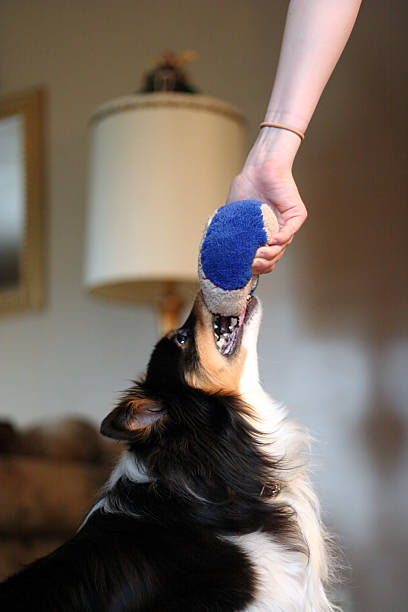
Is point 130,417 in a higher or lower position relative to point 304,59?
lower

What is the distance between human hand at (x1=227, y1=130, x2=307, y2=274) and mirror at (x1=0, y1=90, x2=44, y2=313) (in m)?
3.06

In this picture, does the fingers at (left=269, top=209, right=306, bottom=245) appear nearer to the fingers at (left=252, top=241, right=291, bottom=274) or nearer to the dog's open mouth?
the fingers at (left=252, top=241, right=291, bottom=274)

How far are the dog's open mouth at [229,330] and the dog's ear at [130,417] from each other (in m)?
0.21

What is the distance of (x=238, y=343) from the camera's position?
1.67m

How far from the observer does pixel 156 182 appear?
9.36ft

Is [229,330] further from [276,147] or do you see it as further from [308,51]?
[308,51]

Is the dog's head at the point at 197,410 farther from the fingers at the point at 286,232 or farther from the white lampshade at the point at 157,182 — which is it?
the white lampshade at the point at 157,182

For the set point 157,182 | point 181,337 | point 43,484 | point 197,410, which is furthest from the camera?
point 157,182

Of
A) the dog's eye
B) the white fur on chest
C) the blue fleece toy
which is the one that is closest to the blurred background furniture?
the dog's eye

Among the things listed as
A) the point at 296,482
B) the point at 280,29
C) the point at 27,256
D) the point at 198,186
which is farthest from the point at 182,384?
the point at 27,256

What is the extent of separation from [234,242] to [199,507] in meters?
0.48

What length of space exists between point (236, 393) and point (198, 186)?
1.40 metres

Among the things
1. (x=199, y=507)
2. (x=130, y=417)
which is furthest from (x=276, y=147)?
(x=199, y=507)

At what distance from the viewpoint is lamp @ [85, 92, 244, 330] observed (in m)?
2.82
